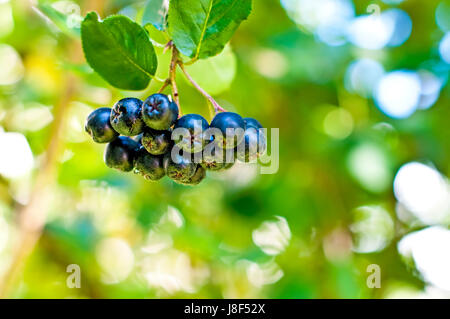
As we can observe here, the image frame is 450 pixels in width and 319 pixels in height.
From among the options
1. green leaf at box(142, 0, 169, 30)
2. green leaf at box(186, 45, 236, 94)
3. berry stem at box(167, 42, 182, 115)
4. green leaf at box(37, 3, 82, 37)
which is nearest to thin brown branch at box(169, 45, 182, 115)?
berry stem at box(167, 42, 182, 115)

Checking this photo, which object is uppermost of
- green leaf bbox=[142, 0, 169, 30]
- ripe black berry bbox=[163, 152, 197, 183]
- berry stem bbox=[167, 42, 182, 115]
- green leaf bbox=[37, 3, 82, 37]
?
green leaf bbox=[142, 0, 169, 30]

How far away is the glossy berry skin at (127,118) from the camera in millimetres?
1072

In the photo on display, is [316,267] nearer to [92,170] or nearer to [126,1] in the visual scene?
[92,170]

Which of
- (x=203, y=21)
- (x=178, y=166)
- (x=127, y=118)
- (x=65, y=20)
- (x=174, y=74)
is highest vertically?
(x=65, y=20)

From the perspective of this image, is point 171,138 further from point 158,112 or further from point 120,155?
point 120,155

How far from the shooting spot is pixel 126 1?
9.40 feet

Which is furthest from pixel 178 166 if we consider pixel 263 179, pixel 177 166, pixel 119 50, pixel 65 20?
pixel 263 179

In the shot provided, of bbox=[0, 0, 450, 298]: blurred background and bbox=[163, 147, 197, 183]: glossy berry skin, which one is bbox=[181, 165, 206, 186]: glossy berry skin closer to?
bbox=[163, 147, 197, 183]: glossy berry skin

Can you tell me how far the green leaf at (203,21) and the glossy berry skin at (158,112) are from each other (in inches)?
6.1

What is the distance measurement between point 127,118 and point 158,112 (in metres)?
0.11

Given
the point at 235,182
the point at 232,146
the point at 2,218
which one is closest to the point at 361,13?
the point at 235,182

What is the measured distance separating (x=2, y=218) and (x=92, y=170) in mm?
878

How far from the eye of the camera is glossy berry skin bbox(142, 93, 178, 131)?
1.00 metres

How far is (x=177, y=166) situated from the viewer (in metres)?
1.08
